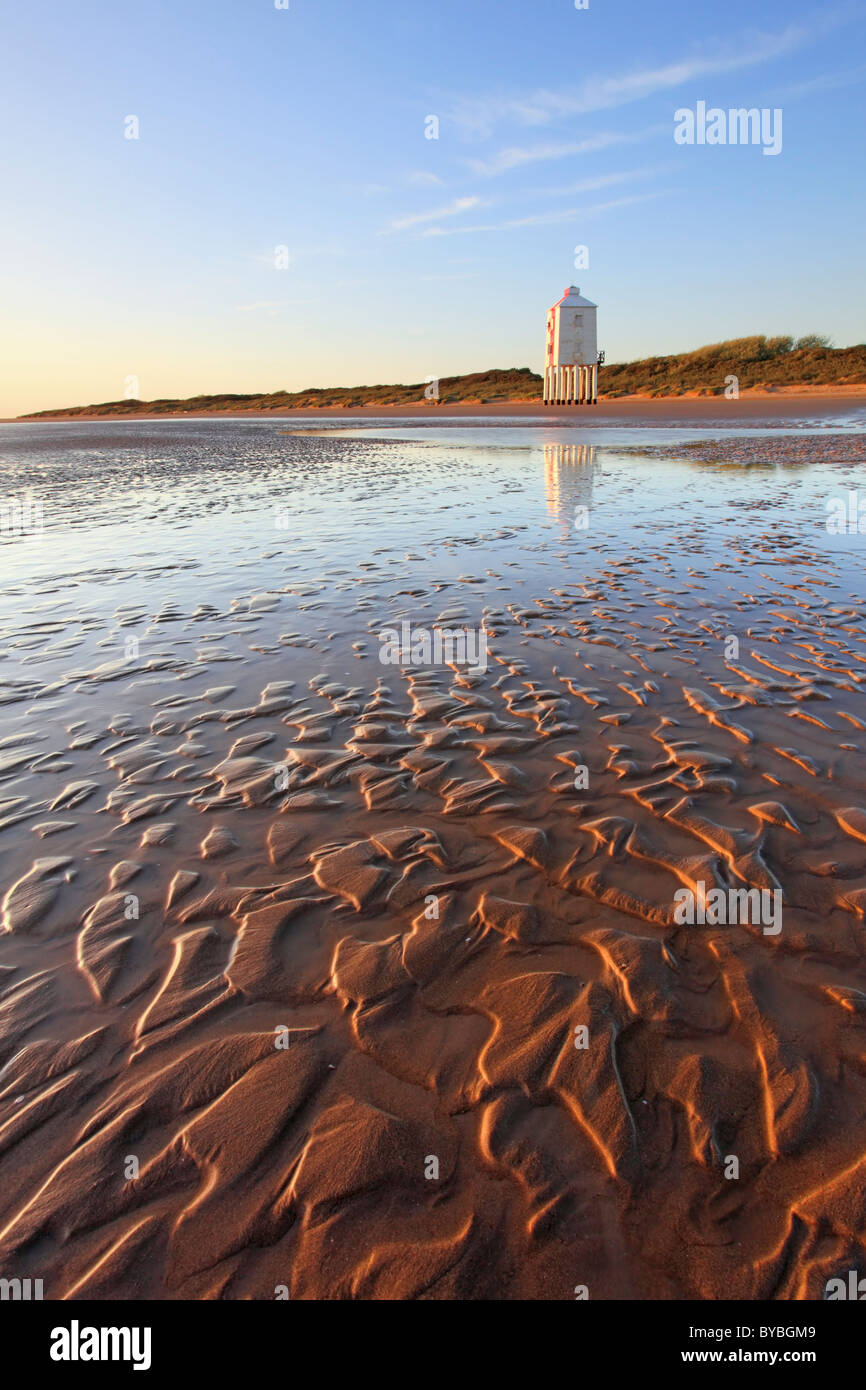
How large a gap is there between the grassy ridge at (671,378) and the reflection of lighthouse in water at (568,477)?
3157 cm

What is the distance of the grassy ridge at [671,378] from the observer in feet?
168

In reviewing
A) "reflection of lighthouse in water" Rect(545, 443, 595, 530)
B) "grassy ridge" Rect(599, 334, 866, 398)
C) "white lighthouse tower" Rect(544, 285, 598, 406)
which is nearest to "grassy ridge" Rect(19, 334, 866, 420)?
"grassy ridge" Rect(599, 334, 866, 398)

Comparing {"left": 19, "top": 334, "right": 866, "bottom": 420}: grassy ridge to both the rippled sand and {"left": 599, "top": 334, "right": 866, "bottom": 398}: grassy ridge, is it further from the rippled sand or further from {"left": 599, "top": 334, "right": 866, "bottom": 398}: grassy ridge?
the rippled sand

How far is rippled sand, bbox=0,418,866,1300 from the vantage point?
6.99 ft

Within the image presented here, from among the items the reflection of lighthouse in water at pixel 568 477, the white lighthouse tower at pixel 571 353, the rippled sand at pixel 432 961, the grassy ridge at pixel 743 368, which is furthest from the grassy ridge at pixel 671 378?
the rippled sand at pixel 432 961

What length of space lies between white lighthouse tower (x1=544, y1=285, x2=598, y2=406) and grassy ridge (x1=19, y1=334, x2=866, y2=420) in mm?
5195

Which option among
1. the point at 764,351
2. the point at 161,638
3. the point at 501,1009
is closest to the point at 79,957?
the point at 501,1009

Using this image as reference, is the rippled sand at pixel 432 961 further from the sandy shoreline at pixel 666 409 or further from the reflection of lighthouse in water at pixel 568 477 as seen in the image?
the sandy shoreline at pixel 666 409

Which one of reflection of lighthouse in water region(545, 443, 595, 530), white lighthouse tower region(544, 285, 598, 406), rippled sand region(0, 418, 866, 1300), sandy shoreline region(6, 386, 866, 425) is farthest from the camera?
white lighthouse tower region(544, 285, 598, 406)

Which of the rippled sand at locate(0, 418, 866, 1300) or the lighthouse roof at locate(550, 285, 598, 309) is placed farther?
the lighthouse roof at locate(550, 285, 598, 309)

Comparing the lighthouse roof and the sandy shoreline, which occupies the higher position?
the lighthouse roof

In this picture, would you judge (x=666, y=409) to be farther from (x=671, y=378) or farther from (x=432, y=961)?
(x=432, y=961)

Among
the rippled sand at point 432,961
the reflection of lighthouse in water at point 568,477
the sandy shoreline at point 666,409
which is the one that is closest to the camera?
the rippled sand at point 432,961
